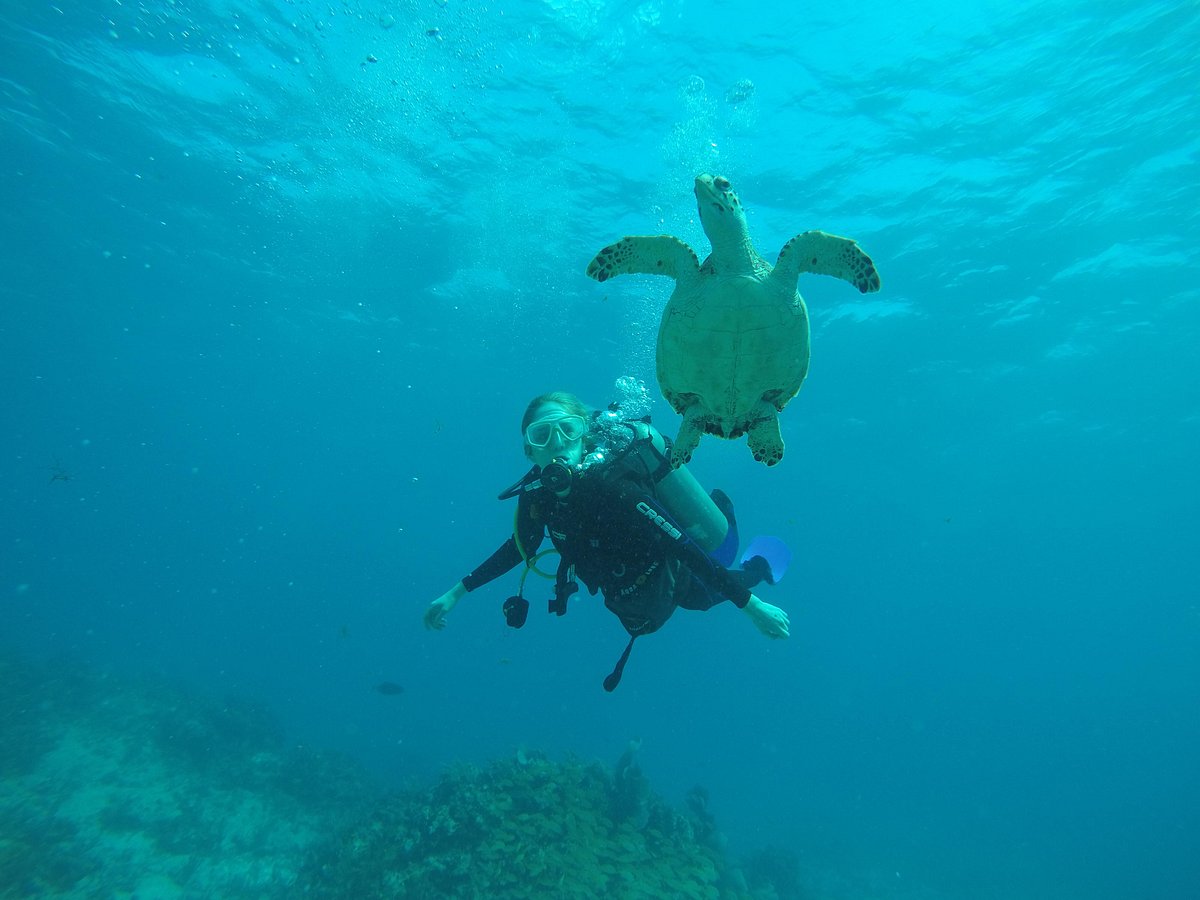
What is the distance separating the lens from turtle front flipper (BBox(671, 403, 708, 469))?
15.7 feet

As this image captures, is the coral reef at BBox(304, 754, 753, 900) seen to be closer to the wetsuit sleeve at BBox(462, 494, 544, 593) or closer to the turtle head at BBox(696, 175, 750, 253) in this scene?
the wetsuit sleeve at BBox(462, 494, 544, 593)

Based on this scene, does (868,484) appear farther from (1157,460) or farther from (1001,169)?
(1001,169)

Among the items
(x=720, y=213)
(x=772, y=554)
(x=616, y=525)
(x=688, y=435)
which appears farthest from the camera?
(x=772, y=554)

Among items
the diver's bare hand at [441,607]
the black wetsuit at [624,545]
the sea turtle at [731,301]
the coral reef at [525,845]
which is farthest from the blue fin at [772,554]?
the coral reef at [525,845]

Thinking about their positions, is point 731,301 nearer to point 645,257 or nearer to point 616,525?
point 645,257

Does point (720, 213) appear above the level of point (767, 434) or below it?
above

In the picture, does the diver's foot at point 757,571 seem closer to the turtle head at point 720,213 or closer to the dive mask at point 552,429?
the dive mask at point 552,429

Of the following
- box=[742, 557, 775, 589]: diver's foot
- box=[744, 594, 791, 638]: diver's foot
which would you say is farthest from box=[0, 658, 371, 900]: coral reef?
box=[744, 594, 791, 638]: diver's foot

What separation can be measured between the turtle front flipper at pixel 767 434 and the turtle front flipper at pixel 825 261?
1.13 m

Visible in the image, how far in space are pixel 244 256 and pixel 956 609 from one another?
9638 cm

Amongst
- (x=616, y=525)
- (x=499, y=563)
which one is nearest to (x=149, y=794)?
(x=499, y=563)

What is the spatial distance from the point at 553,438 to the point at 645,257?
5.44ft

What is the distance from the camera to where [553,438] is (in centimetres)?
462

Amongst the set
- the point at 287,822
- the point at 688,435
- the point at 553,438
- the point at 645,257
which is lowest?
the point at 287,822
